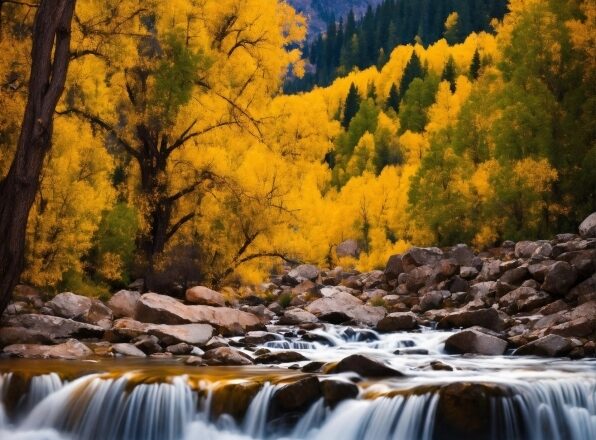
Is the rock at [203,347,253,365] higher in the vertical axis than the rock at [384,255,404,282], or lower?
lower

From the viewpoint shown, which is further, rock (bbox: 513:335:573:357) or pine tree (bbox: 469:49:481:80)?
pine tree (bbox: 469:49:481:80)

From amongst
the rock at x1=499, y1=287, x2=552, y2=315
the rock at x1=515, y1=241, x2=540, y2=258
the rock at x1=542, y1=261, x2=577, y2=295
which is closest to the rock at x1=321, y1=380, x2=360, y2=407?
the rock at x1=542, y1=261, x2=577, y2=295

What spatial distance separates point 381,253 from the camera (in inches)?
1608

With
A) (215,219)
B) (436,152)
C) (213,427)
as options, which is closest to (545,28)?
(436,152)

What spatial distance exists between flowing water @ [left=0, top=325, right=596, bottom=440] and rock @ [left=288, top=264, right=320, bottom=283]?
21.0 meters

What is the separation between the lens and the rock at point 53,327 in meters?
15.4

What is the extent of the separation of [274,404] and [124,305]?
8.26 meters

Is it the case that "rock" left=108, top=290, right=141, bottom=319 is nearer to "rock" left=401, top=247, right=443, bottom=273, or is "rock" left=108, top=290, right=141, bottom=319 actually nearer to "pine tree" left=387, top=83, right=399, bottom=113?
"rock" left=401, top=247, right=443, bottom=273

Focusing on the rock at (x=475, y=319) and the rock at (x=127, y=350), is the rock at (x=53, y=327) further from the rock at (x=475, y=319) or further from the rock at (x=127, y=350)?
the rock at (x=475, y=319)

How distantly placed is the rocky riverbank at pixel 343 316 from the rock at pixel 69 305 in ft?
0.08

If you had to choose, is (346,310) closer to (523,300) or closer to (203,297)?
(203,297)

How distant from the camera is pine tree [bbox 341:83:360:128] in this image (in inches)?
3900

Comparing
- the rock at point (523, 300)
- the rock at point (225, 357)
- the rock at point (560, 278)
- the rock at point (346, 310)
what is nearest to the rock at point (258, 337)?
the rock at point (225, 357)

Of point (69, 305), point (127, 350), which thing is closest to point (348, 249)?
point (69, 305)
